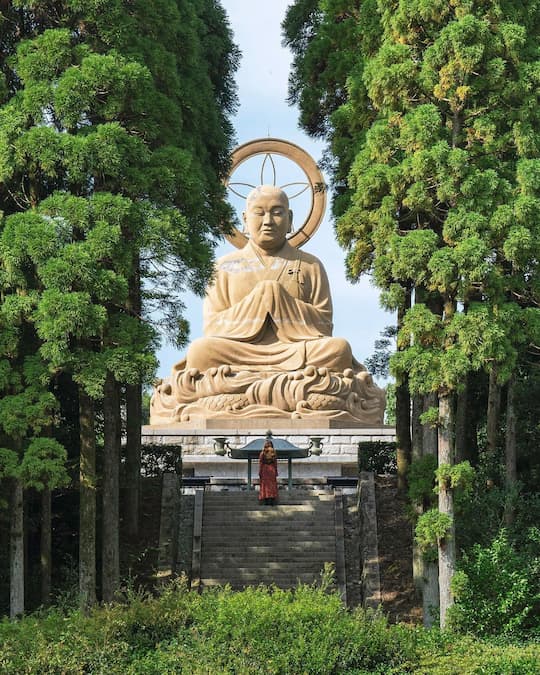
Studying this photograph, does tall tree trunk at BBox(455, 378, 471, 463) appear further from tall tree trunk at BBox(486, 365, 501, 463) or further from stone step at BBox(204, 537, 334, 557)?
stone step at BBox(204, 537, 334, 557)

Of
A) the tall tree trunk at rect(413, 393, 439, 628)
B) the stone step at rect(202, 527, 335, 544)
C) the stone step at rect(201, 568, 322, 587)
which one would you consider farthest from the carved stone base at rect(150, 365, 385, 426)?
the tall tree trunk at rect(413, 393, 439, 628)

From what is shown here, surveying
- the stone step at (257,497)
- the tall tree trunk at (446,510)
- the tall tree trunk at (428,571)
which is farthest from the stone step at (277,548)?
the tall tree trunk at (446,510)

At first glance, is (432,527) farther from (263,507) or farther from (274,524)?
(263,507)

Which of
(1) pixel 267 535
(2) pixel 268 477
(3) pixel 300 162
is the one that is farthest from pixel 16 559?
(3) pixel 300 162

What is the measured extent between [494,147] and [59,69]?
4.87 m

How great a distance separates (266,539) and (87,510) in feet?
11.4

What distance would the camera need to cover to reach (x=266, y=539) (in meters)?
15.9

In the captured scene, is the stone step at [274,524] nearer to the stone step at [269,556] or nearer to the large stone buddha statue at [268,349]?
the stone step at [269,556]

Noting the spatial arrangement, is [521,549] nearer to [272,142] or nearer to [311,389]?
[311,389]

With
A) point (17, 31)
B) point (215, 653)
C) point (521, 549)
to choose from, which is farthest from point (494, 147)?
point (215, 653)

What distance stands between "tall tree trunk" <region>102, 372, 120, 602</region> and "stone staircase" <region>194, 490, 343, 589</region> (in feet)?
6.66

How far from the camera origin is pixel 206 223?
49.9 feet

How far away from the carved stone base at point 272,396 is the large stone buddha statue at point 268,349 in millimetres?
17

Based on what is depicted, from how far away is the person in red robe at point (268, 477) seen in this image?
16.4m
